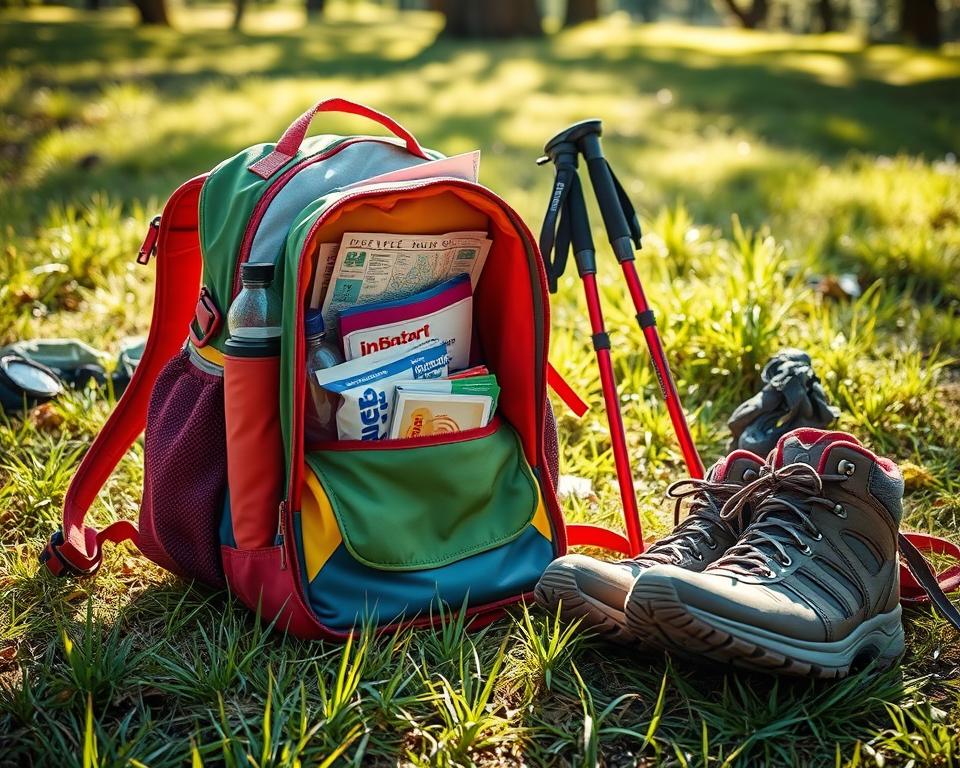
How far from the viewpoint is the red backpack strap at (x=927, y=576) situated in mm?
1950

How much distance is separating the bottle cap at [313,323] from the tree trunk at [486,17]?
1373 cm

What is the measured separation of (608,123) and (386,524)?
267 inches

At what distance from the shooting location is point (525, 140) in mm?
7215

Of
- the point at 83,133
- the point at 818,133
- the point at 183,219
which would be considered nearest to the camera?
the point at 183,219

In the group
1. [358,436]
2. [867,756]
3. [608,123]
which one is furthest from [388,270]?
[608,123]

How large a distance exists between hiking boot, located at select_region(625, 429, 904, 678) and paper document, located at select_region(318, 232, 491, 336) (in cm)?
84

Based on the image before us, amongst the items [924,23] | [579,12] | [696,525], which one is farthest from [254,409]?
[924,23]

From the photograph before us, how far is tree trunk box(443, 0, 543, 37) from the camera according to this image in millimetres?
14477

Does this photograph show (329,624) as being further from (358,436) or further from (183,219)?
(183,219)

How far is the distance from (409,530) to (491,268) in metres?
0.68

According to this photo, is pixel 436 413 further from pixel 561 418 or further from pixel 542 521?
pixel 561 418

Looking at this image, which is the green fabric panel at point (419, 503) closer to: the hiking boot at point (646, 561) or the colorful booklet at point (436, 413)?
the colorful booklet at point (436, 413)

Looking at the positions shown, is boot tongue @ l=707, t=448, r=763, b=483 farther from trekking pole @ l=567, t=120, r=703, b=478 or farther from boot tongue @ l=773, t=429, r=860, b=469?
trekking pole @ l=567, t=120, r=703, b=478

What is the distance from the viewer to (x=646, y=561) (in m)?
1.92
